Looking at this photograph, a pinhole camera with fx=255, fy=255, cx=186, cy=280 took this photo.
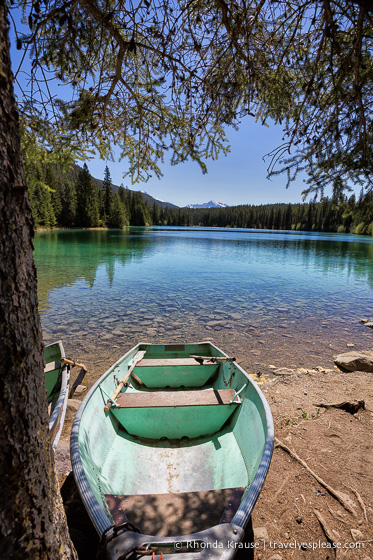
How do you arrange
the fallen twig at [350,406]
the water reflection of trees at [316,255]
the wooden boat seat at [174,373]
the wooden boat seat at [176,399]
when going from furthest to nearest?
1. the water reflection of trees at [316,255]
2. the wooden boat seat at [174,373]
3. the fallen twig at [350,406]
4. the wooden boat seat at [176,399]

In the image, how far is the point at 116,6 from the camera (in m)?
3.02

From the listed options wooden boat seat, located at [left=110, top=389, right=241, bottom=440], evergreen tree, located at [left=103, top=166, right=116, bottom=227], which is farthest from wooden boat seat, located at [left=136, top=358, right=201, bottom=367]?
evergreen tree, located at [left=103, top=166, right=116, bottom=227]

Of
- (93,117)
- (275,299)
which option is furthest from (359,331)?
(93,117)

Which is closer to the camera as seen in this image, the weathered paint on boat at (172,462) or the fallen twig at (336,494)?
the weathered paint on boat at (172,462)

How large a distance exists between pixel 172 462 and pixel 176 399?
73 centimetres

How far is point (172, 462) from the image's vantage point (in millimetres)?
2922

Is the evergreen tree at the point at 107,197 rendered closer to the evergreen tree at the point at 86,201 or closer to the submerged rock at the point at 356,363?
the evergreen tree at the point at 86,201

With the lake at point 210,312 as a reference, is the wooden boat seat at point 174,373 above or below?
above

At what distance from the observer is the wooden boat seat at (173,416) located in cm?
330

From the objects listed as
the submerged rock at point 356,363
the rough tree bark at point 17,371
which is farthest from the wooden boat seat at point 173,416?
the submerged rock at point 356,363

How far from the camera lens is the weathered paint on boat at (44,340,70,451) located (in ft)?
10.7

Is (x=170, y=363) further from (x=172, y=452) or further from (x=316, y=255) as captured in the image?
(x=316, y=255)

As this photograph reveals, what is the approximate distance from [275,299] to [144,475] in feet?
38.6

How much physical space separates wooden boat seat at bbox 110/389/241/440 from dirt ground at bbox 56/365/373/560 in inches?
31.7
